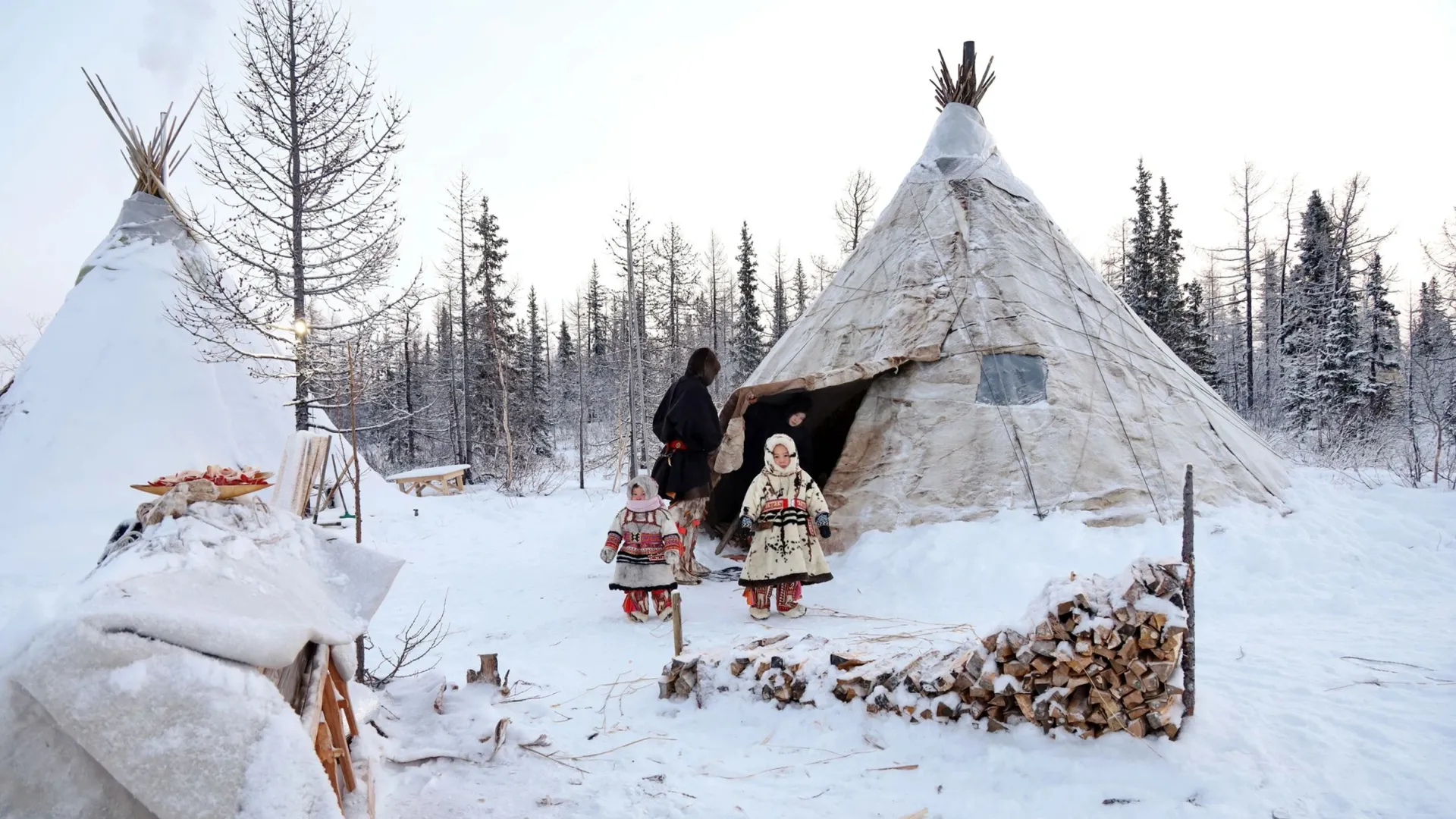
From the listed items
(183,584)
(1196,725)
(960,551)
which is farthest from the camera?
(960,551)

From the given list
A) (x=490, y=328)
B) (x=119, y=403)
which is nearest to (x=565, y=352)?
(x=490, y=328)

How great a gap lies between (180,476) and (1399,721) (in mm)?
4770

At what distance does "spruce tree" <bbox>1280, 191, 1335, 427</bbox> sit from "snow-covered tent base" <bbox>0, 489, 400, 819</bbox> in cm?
2465

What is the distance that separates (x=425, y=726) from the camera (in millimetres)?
3096

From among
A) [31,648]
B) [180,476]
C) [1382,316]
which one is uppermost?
[1382,316]

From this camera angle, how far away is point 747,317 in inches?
1065

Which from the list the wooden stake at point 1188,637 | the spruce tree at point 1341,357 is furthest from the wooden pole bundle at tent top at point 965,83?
the spruce tree at point 1341,357

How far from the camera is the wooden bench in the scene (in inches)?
611

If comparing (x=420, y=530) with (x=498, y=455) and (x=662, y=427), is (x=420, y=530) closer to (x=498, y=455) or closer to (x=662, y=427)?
(x=662, y=427)

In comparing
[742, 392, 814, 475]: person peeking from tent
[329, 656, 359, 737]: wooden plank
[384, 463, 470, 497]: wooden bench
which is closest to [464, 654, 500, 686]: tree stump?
[329, 656, 359, 737]: wooden plank

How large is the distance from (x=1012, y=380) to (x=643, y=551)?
369 cm

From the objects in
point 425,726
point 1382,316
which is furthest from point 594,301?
point 425,726

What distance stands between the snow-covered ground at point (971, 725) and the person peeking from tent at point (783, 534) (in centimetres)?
23

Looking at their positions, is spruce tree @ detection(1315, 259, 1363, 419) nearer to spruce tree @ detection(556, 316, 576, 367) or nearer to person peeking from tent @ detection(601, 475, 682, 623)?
person peeking from tent @ detection(601, 475, 682, 623)
